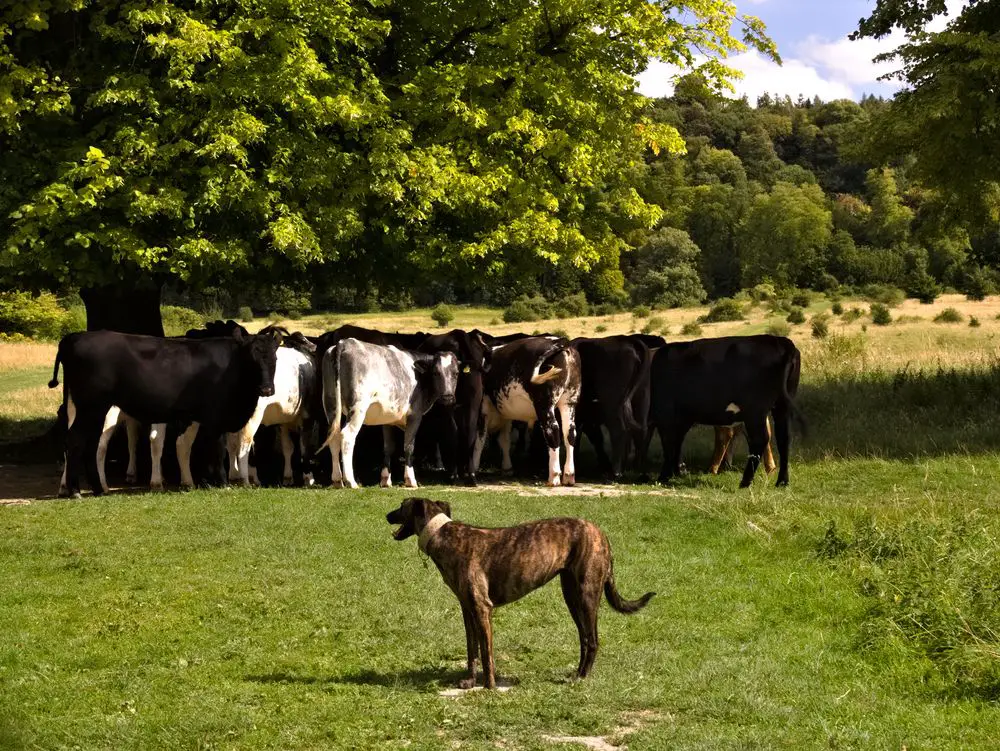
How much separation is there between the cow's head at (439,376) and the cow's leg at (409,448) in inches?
18.5

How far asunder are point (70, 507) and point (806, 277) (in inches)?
3409

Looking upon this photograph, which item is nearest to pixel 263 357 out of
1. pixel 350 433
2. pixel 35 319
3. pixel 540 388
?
pixel 350 433

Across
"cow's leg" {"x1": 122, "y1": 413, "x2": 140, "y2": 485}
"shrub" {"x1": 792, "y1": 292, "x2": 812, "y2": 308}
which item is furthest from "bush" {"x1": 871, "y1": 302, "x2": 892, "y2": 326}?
"cow's leg" {"x1": 122, "y1": 413, "x2": 140, "y2": 485}

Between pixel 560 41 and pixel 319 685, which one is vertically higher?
pixel 560 41

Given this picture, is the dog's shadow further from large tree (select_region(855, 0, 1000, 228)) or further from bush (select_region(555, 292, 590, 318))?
bush (select_region(555, 292, 590, 318))

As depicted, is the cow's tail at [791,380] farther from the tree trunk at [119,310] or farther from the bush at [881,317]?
the bush at [881,317]

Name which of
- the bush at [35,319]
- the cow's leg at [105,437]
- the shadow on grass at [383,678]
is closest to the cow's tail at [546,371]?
the cow's leg at [105,437]

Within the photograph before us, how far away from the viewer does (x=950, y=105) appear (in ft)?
72.9

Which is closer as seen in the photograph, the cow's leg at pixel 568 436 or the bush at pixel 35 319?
the cow's leg at pixel 568 436

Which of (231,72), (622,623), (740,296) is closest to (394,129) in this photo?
(231,72)

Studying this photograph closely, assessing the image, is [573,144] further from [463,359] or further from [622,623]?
[622,623]

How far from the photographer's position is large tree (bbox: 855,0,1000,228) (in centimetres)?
2231

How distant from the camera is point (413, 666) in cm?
898

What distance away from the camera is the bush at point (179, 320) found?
55.1 m
